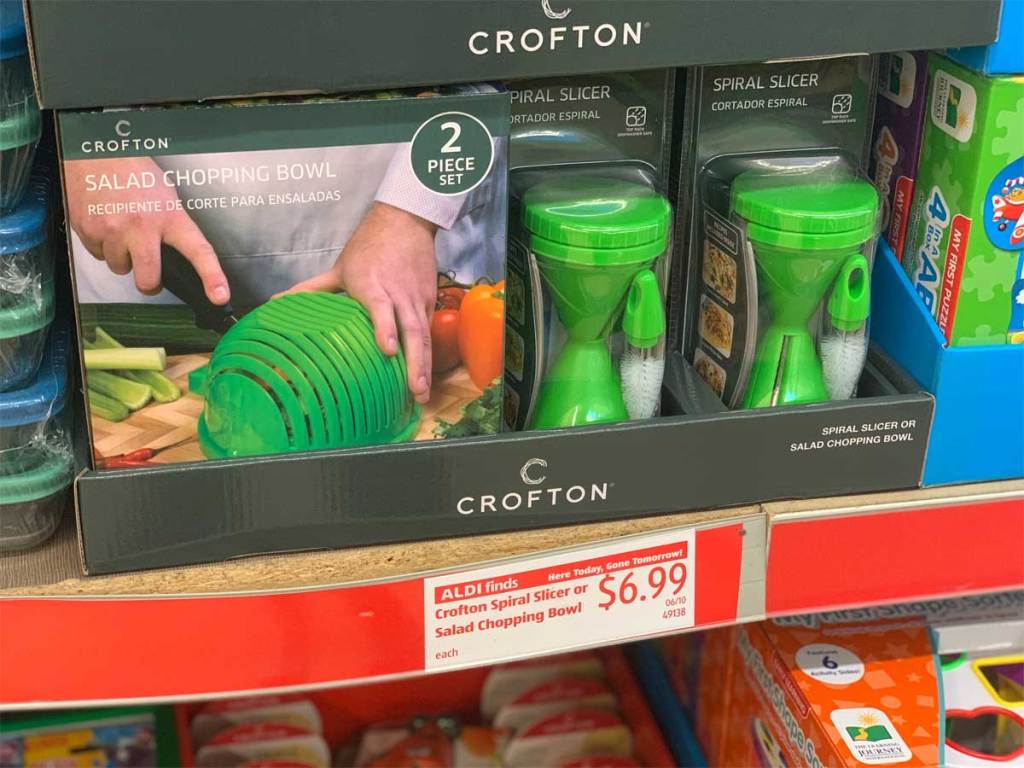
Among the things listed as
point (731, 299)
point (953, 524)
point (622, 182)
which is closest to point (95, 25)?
point (622, 182)

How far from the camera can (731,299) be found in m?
1.00

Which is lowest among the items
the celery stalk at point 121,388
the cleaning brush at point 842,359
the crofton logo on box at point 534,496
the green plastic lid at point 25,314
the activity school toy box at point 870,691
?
the activity school toy box at point 870,691

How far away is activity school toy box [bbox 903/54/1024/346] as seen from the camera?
0.91m

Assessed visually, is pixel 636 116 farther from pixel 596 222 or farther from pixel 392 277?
pixel 392 277

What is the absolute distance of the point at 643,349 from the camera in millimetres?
962

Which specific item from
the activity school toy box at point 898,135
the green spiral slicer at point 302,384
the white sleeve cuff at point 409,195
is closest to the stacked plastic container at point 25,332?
the green spiral slicer at point 302,384

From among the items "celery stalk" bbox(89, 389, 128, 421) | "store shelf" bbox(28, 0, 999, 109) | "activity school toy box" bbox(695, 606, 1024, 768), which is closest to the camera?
"store shelf" bbox(28, 0, 999, 109)

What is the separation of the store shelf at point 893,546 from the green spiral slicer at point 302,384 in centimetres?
32

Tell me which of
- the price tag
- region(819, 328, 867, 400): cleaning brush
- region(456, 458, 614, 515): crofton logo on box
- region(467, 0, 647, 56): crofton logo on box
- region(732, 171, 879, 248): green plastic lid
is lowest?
the price tag

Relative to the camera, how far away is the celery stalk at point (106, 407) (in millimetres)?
843

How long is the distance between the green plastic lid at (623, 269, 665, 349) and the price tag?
151mm

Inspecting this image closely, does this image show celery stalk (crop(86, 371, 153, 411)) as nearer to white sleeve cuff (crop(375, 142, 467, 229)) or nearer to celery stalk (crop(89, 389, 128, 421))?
celery stalk (crop(89, 389, 128, 421))

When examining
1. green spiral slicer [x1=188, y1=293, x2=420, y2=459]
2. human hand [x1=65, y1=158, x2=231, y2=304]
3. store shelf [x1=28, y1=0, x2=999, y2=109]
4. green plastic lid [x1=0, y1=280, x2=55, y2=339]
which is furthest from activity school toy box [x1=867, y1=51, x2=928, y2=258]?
green plastic lid [x1=0, y1=280, x2=55, y2=339]

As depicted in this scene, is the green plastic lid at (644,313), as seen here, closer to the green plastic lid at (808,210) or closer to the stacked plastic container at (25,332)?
the green plastic lid at (808,210)
